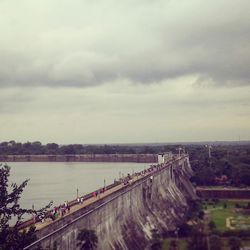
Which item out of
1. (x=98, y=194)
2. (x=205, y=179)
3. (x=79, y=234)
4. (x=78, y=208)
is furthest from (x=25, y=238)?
(x=205, y=179)

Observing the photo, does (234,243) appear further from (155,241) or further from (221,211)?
(221,211)

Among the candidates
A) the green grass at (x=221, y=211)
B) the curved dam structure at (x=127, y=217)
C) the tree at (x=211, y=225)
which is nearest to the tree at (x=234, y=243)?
the tree at (x=211, y=225)

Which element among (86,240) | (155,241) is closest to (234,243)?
(155,241)

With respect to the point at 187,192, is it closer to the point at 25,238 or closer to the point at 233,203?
the point at 233,203

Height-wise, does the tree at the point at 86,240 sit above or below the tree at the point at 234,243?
above

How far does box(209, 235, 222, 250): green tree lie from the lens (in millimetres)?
35281

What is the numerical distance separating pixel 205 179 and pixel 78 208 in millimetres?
51164

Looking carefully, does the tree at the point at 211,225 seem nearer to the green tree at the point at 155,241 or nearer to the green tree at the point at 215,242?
the green tree at the point at 215,242

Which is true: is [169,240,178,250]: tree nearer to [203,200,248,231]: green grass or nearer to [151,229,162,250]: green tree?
[151,229,162,250]: green tree

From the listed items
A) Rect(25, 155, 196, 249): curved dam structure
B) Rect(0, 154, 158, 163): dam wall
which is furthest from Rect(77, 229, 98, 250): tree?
Rect(0, 154, 158, 163): dam wall

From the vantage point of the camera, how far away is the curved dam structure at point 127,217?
78.0 feet

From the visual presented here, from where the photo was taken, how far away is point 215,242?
119 feet

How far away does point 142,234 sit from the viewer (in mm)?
37594

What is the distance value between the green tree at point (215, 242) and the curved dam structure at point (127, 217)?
16.8 ft
